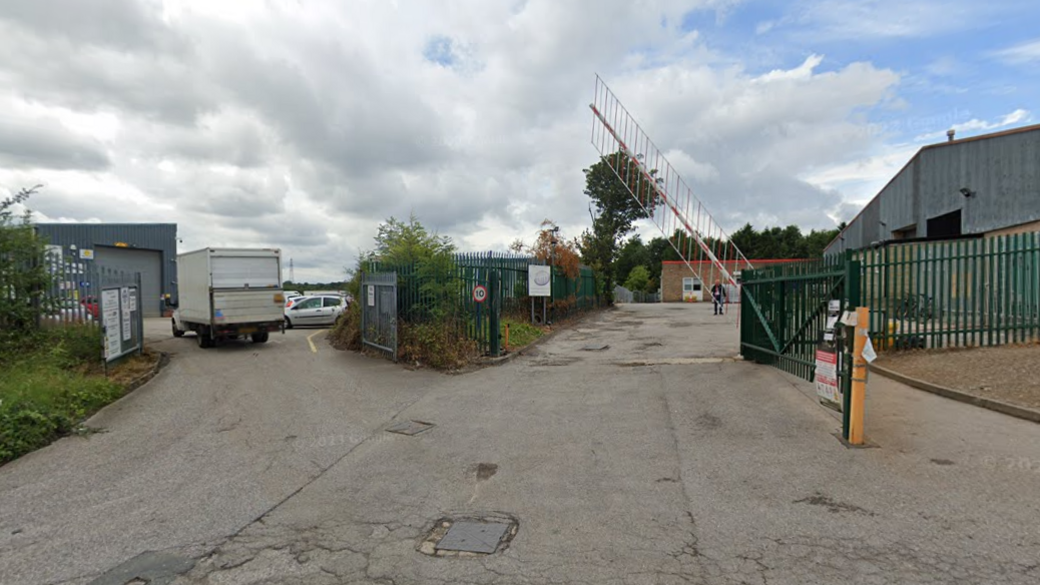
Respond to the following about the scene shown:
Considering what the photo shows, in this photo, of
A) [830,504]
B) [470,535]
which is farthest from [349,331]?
[830,504]

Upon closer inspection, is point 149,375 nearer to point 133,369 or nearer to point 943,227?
point 133,369

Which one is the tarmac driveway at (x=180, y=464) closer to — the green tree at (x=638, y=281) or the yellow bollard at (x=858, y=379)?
the yellow bollard at (x=858, y=379)

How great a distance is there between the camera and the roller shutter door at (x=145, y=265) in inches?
1412

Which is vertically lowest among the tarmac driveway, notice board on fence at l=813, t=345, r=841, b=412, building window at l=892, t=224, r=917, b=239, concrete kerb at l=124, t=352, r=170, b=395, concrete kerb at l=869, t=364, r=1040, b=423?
the tarmac driveway

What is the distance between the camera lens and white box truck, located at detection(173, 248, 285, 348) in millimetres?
14906

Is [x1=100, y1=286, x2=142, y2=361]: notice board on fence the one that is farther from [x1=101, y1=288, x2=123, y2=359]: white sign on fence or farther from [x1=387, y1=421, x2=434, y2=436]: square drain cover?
[x1=387, y1=421, x2=434, y2=436]: square drain cover

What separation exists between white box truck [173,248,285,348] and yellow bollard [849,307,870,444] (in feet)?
47.3

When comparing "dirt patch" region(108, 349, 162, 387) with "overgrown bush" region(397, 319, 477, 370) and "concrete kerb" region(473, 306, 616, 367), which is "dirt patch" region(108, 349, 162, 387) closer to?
"overgrown bush" region(397, 319, 477, 370)

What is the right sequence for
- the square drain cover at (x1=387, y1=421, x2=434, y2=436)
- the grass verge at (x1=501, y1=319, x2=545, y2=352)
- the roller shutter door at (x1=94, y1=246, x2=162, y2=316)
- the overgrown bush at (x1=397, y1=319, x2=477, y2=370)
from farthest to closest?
the roller shutter door at (x1=94, y1=246, x2=162, y2=316), the grass verge at (x1=501, y1=319, x2=545, y2=352), the overgrown bush at (x1=397, y1=319, x2=477, y2=370), the square drain cover at (x1=387, y1=421, x2=434, y2=436)

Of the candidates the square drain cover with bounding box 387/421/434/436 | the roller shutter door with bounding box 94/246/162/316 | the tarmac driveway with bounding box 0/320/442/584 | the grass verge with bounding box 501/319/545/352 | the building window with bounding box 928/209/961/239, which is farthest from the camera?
the roller shutter door with bounding box 94/246/162/316

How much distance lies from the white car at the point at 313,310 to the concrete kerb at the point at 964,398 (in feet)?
62.9

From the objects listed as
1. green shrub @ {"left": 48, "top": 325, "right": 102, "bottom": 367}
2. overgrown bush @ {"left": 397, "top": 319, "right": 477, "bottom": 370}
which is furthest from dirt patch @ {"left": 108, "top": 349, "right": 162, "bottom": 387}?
overgrown bush @ {"left": 397, "top": 319, "right": 477, "bottom": 370}

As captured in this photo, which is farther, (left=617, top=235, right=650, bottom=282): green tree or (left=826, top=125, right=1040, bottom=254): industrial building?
(left=617, top=235, right=650, bottom=282): green tree

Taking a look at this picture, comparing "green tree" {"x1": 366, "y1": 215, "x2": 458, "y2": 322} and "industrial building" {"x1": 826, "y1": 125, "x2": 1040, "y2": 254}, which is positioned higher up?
"industrial building" {"x1": 826, "y1": 125, "x2": 1040, "y2": 254}
